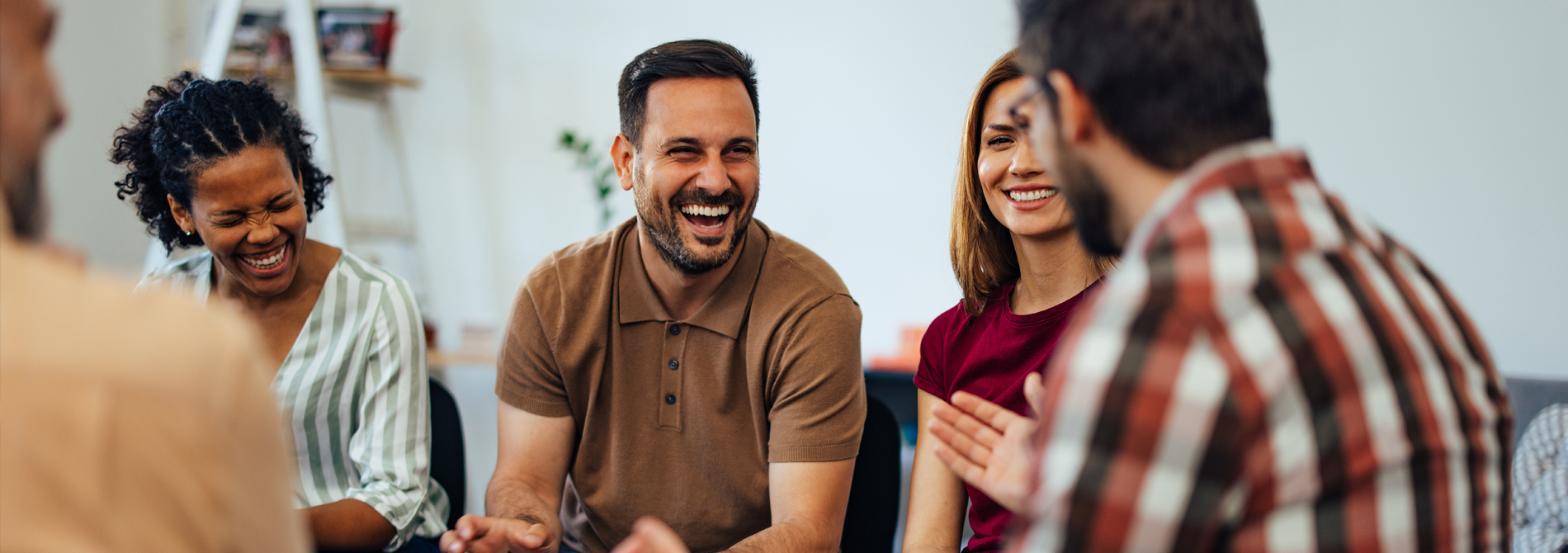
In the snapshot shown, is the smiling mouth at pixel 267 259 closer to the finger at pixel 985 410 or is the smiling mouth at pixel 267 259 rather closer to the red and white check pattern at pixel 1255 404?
the finger at pixel 985 410

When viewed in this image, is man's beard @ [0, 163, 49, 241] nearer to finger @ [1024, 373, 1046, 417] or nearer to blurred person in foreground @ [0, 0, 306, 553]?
blurred person in foreground @ [0, 0, 306, 553]

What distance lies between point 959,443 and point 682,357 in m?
0.70

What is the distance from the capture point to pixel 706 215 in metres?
1.70

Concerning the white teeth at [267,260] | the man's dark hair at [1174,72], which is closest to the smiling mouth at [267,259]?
the white teeth at [267,260]

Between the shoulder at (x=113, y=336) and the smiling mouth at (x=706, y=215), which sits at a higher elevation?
the shoulder at (x=113, y=336)

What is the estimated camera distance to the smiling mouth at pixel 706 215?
5.55ft

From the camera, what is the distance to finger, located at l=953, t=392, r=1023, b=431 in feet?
3.59

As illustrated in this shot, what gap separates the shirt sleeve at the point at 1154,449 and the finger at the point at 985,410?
0.46 meters

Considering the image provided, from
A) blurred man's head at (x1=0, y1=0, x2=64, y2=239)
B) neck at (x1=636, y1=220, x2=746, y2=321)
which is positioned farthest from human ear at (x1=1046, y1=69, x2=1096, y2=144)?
neck at (x1=636, y1=220, x2=746, y2=321)

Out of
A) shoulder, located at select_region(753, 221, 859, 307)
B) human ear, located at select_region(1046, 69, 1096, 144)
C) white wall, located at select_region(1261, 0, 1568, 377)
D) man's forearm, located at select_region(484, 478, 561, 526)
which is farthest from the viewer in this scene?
white wall, located at select_region(1261, 0, 1568, 377)

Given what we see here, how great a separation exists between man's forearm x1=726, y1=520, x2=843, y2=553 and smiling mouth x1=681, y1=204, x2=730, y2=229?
1.70ft

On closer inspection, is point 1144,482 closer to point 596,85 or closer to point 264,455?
point 264,455

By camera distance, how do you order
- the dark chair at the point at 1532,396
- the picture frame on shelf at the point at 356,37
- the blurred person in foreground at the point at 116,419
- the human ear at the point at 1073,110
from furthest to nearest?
1. the picture frame on shelf at the point at 356,37
2. the dark chair at the point at 1532,396
3. the human ear at the point at 1073,110
4. the blurred person in foreground at the point at 116,419

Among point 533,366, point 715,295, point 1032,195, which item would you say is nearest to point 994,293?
point 1032,195
